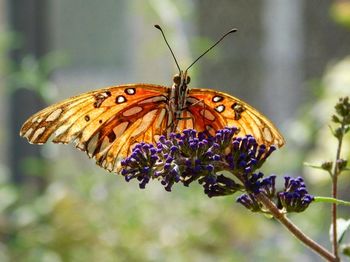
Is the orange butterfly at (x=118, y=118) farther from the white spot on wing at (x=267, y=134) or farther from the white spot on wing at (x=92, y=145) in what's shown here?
the white spot on wing at (x=267, y=134)

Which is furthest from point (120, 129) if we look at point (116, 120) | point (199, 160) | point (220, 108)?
point (199, 160)

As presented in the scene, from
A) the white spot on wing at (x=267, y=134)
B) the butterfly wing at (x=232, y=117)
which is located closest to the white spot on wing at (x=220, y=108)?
the butterfly wing at (x=232, y=117)

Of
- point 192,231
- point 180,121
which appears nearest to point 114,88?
point 180,121

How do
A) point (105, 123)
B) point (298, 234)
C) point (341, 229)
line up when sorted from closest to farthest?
point (298, 234) < point (341, 229) < point (105, 123)

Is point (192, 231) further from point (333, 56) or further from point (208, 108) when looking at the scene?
point (333, 56)

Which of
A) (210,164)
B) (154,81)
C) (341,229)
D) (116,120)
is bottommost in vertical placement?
(341,229)

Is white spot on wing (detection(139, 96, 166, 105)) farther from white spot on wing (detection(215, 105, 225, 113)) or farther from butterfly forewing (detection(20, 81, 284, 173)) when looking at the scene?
white spot on wing (detection(215, 105, 225, 113))

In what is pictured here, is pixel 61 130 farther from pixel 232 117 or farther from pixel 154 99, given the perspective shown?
pixel 232 117
